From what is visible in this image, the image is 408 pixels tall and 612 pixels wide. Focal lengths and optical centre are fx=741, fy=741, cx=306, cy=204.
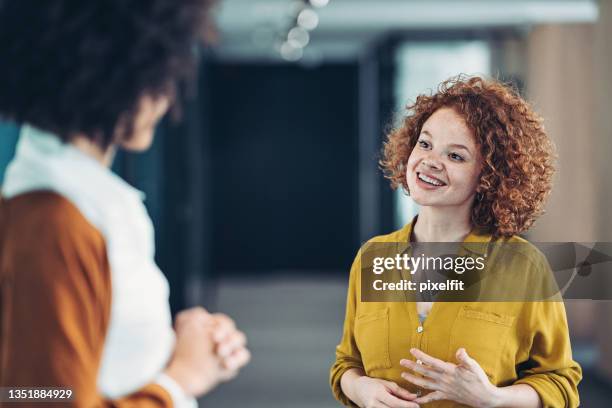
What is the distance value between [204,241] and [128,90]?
225 inches

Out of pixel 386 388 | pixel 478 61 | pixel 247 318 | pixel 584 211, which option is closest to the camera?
pixel 386 388

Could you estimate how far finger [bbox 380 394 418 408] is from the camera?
766mm

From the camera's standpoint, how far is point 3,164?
42.1 inches

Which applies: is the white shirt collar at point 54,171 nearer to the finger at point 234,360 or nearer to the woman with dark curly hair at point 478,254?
the finger at point 234,360

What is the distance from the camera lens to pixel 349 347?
854 mm

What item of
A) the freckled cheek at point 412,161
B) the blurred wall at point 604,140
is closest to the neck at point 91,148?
the freckled cheek at point 412,161

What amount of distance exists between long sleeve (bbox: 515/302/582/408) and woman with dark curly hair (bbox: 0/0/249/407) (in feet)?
1.22

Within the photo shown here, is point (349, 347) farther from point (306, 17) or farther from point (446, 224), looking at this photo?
point (306, 17)

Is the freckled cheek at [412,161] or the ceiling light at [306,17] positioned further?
the ceiling light at [306,17]

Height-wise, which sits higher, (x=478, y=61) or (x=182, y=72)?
(x=478, y=61)

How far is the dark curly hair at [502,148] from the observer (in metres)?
0.76

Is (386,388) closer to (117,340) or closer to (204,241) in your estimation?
(117,340)

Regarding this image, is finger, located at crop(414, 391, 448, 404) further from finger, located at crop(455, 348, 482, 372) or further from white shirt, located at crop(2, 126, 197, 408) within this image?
white shirt, located at crop(2, 126, 197, 408)

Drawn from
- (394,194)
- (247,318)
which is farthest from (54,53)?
(247,318)
